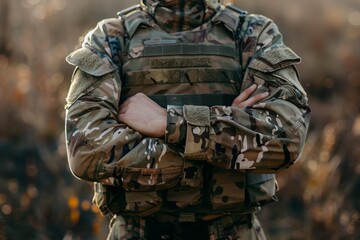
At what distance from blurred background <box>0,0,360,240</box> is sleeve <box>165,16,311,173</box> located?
6.78ft

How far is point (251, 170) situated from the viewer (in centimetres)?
365

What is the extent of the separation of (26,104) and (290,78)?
5559 millimetres

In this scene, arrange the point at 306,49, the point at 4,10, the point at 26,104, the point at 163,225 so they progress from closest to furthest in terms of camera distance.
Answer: the point at 163,225 → the point at 26,104 → the point at 4,10 → the point at 306,49

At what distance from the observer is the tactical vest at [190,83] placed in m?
3.71

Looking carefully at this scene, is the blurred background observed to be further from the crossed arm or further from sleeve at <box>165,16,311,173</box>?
sleeve at <box>165,16,311,173</box>

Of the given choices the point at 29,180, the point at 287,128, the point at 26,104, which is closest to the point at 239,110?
the point at 287,128

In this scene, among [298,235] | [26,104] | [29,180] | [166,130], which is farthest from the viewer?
[26,104]

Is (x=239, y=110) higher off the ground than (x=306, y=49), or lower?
higher

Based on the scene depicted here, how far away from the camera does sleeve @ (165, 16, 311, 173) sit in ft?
11.8

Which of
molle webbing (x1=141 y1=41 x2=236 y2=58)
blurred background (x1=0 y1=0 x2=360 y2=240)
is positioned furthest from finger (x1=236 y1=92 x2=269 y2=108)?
blurred background (x1=0 y1=0 x2=360 y2=240)

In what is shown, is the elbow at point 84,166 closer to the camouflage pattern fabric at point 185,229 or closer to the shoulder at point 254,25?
the camouflage pattern fabric at point 185,229

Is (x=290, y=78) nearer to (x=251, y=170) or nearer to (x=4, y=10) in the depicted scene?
(x=251, y=170)

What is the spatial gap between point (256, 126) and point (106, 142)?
66cm

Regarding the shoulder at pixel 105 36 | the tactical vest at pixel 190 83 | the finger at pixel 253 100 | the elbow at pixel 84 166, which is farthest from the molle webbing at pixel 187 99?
the elbow at pixel 84 166
